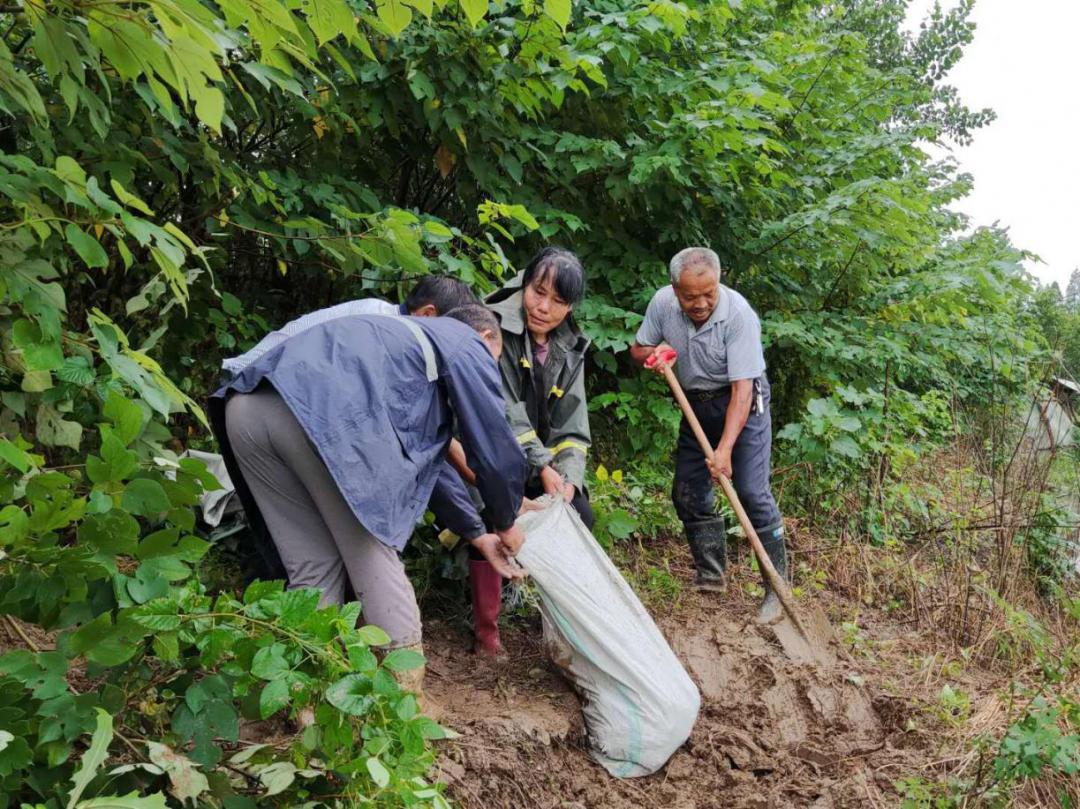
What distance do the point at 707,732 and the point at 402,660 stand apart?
173cm

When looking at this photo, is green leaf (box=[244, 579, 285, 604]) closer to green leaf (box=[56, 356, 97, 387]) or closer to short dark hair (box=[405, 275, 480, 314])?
green leaf (box=[56, 356, 97, 387])

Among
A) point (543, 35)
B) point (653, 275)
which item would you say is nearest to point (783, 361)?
point (653, 275)

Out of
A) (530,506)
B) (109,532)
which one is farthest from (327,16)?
(530,506)

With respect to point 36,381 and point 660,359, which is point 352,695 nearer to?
point 36,381

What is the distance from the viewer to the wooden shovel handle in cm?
377

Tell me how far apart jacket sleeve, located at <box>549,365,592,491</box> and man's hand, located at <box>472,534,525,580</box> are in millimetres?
777

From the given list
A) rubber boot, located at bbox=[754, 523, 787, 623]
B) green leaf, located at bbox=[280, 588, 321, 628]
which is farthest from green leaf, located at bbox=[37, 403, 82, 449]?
rubber boot, located at bbox=[754, 523, 787, 623]

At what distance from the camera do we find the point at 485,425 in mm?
2406

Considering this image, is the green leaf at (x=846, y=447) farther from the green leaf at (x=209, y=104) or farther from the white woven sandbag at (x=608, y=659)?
the green leaf at (x=209, y=104)

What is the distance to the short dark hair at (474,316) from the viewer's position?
2.75 m

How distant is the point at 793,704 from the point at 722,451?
3.74 feet

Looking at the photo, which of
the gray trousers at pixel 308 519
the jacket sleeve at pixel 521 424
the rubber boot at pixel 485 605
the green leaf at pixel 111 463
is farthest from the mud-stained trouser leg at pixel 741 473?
the green leaf at pixel 111 463

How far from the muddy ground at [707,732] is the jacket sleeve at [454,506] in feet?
1.94

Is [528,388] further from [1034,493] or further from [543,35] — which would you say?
[1034,493]
